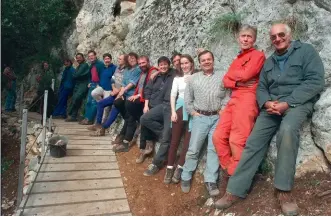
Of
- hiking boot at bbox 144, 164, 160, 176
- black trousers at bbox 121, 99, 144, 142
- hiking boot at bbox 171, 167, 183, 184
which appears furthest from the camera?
black trousers at bbox 121, 99, 144, 142

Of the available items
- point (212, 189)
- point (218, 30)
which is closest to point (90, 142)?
point (212, 189)

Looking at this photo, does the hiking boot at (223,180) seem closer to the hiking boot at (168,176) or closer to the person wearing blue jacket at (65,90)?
the hiking boot at (168,176)

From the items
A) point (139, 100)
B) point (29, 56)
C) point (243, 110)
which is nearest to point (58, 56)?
point (29, 56)

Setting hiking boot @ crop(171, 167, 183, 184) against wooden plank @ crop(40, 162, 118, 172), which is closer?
hiking boot @ crop(171, 167, 183, 184)

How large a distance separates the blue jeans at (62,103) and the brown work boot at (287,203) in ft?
26.4

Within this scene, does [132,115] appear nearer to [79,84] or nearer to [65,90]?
[79,84]

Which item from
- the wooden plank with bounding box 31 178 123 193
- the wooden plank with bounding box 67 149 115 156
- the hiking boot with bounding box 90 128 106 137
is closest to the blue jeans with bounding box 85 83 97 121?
the hiking boot with bounding box 90 128 106 137

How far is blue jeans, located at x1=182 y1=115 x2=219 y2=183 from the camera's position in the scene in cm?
437

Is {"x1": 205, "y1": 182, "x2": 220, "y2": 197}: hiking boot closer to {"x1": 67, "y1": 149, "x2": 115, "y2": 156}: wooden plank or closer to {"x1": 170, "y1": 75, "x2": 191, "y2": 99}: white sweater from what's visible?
{"x1": 170, "y1": 75, "x2": 191, "y2": 99}: white sweater

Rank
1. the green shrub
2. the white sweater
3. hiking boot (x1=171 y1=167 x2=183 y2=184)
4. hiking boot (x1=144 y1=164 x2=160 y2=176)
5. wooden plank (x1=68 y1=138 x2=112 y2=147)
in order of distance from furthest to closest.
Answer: wooden plank (x1=68 y1=138 x2=112 y2=147), the green shrub, hiking boot (x1=144 y1=164 x2=160 y2=176), the white sweater, hiking boot (x1=171 y1=167 x2=183 y2=184)

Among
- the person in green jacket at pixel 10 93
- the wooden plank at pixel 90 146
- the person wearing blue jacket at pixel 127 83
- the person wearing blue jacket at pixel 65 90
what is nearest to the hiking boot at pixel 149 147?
the person wearing blue jacket at pixel 127 83

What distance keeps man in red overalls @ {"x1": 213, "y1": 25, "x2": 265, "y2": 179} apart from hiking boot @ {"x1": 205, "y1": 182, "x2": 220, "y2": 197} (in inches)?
10.5

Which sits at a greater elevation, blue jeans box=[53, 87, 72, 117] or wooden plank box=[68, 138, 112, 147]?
blue jeans box=[53, 87, 72, 117]

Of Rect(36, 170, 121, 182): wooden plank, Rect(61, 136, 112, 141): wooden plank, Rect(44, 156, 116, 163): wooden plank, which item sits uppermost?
Rect(61, 136, 112, 141): wooden plank
